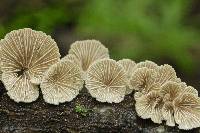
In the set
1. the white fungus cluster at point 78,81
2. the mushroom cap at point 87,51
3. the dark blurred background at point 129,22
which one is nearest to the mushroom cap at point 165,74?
the white fungus cluster at point 78,81

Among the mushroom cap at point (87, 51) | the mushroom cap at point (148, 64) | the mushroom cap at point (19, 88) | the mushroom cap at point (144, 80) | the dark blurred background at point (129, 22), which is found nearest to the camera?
the mushroom cap at point (19, 88)

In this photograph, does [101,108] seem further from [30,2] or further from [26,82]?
[30,2]

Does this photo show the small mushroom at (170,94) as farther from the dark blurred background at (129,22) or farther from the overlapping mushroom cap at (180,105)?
the dark blurred background at (129,22)

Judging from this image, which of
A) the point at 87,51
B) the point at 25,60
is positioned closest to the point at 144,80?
the point at 87,51

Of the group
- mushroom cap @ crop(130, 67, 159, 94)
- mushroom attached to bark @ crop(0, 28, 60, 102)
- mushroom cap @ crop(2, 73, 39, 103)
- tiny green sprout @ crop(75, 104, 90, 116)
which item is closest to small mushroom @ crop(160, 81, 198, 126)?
mushroom cap @ crop(130, 67, 159, 94)

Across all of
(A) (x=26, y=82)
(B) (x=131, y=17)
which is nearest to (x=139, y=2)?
(B) (x=131, y=17)

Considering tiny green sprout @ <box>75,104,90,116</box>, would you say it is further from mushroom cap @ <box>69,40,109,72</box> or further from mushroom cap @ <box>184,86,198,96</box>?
mushroom cap @ <box>184,86,198,96</box>

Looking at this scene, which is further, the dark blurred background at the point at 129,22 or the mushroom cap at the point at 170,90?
the dark blurred background at the point at 129,22
